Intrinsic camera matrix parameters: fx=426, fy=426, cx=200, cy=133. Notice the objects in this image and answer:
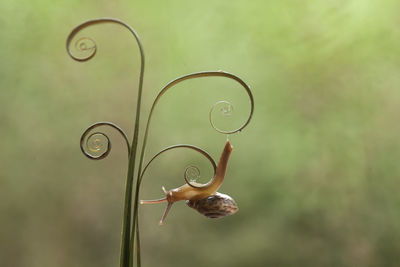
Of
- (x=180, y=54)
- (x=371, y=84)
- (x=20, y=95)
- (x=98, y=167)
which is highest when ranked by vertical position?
(x=371, y=84)

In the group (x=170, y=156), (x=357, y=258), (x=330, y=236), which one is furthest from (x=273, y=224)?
(x=170, y=156)

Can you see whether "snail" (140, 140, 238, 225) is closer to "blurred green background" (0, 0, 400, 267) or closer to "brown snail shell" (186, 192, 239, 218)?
"brown snail shell" (186, 192, 239, 218)

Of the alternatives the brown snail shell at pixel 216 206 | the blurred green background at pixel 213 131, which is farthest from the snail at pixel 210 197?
the blurred green background at pixel 213 131

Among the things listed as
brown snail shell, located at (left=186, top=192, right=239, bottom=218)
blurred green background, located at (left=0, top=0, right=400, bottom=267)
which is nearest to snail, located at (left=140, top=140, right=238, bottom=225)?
brown snail shell, located at (left=186, top=192, right=239, bottom=218)

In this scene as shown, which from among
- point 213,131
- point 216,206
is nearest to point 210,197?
point 216,206

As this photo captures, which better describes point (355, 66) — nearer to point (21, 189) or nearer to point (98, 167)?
point (98, 167)
